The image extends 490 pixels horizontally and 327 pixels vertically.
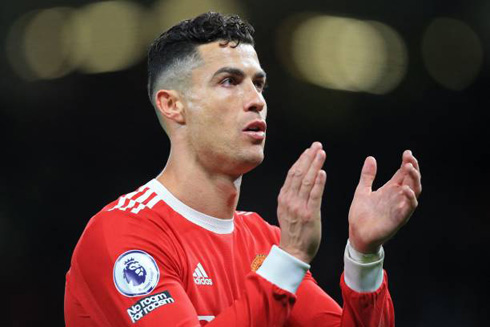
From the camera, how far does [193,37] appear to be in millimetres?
2980

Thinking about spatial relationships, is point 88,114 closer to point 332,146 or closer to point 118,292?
point 332,146

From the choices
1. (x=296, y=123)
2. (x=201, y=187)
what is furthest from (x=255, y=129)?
(x=296, y=123)

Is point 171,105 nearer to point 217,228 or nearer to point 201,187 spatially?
point 201,187

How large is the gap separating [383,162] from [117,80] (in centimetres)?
206

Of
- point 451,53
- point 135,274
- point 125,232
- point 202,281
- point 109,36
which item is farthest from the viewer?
point 451,53

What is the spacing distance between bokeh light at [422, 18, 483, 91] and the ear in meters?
3.71

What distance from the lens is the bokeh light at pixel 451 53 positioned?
246 inches

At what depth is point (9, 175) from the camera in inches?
219

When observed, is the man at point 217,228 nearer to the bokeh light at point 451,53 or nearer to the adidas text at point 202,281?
the adidas text at point 202,281

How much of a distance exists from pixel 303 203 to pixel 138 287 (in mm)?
570

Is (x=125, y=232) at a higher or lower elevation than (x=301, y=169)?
lower

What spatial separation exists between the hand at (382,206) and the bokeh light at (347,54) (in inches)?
135

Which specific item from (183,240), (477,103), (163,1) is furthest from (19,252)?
(477,103)

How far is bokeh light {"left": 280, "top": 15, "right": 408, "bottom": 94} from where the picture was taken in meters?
6.07
